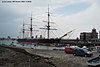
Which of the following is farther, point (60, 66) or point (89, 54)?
point (89, 54)

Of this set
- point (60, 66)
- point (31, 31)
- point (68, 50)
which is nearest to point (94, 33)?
point (31, 31)

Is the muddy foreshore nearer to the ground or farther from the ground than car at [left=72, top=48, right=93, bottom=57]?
nearer to the ground

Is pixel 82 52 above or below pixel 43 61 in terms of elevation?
above

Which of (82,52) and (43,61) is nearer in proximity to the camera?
(43,61)

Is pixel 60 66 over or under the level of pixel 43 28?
under

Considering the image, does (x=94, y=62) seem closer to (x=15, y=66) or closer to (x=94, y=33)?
(x=15, y=66)

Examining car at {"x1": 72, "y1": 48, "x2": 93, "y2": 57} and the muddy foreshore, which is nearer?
the muddy foreshore

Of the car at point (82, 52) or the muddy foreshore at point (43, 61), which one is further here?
the car at point (82, 52)

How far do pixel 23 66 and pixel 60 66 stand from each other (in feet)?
19.4

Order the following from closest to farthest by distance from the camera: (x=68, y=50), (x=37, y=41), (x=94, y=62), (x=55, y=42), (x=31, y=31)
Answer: (x=94, y=62) → (x=68, y=50) → (x=55, y=42) → (x=37, y=41) → (x=31, y=31)

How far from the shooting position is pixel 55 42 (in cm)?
12950

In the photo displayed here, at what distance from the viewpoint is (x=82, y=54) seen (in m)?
49.6

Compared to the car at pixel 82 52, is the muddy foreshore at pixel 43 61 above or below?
below

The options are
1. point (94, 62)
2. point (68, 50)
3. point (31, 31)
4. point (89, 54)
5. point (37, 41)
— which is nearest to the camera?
point (94, 62)
